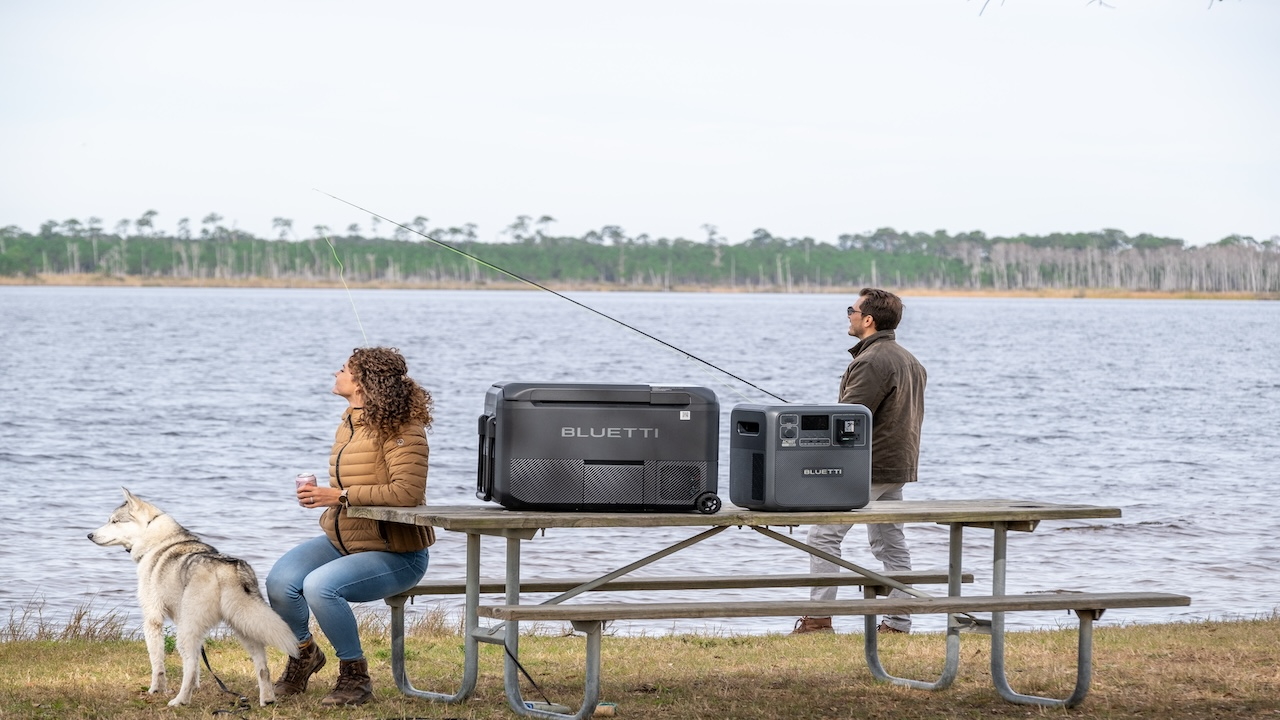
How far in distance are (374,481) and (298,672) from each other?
1.04m

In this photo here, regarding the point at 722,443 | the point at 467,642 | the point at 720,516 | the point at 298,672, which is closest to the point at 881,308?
the point at 720,516

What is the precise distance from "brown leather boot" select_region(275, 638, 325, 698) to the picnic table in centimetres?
36

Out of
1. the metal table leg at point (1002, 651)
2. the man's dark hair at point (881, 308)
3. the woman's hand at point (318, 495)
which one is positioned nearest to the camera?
the woman's hand at point (318, 495)

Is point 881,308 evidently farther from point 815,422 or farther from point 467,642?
point 467,642

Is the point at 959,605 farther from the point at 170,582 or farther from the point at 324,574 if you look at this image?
the point at 170,582

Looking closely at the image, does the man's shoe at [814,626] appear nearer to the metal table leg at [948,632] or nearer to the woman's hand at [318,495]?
the metal table leg at [948,632]

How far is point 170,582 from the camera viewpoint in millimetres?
6277

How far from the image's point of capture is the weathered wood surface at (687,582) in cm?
666

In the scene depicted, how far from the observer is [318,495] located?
235 inches

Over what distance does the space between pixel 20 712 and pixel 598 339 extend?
7070 centimetres

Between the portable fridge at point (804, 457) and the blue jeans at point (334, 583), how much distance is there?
4.89 ft

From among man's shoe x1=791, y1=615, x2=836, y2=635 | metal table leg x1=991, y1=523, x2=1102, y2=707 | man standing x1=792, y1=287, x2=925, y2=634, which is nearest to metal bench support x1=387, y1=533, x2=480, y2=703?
metal table leg x1=991, y1=523, x2=1102, y2=707

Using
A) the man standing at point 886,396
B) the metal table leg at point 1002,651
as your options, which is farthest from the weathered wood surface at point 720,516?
the man standing at point 886,396

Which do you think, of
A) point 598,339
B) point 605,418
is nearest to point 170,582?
point 605,418
